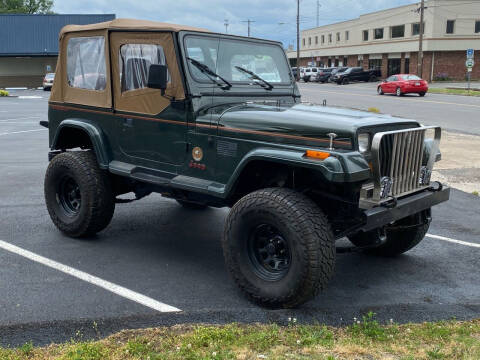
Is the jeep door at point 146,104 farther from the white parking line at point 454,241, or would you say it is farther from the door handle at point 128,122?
the white parking line at point 454,241

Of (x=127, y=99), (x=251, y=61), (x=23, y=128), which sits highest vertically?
(x=251, y=61)

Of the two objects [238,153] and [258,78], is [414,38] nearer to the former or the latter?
[258,78]

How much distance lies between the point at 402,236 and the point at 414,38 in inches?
2081


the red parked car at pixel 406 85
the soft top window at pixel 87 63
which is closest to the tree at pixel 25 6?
the red parked car at pixel 406 85

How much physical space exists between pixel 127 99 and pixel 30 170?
211 inches

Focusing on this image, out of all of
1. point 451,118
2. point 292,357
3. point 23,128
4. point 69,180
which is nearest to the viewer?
point 292,357

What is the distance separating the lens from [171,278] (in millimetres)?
5000

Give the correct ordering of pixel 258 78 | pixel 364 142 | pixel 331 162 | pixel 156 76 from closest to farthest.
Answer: pixel 331 162 < pixel 364 142 < pixel 156 76 < pixel 258 78

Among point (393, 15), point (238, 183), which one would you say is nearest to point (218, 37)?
point (238, 183)

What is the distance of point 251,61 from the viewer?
5.66 m

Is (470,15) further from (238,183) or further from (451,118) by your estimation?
(238,183)

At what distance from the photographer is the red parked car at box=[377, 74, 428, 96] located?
31984 millimetres

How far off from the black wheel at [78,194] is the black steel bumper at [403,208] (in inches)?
111

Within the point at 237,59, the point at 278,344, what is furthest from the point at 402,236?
the point at 237,59
